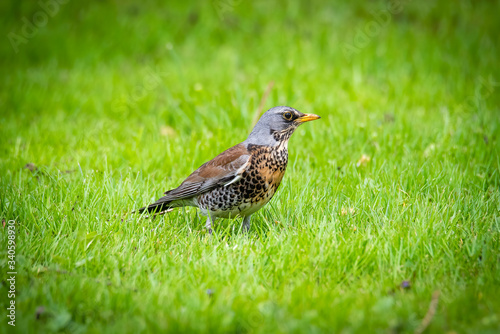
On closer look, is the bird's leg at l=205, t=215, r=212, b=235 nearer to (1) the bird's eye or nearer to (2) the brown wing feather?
(2) the brown wing feather

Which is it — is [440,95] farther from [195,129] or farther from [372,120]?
[195,129]

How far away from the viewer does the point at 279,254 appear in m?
3.51

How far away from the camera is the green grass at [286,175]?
296 cm

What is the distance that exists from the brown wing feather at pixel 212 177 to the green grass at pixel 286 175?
0.74ft

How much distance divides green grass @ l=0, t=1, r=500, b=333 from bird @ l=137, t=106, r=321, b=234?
0.74 feet

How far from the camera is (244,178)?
13.1ft

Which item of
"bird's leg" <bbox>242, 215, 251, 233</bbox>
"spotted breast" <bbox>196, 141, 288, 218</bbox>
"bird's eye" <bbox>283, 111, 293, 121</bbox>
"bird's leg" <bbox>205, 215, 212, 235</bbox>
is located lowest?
"bird's leg" <bbox>242, 215, 251, 233</bbox>

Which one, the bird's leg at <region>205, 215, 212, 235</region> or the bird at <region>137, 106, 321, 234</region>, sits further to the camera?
the bird's leg at <region>205, 215, 212, 235</region>

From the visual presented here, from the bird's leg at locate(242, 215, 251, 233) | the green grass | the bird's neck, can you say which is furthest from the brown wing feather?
the bird's leg at locate(242, 215, 251, 233)

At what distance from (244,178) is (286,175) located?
1169 mm

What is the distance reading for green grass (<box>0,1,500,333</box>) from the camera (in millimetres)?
2963

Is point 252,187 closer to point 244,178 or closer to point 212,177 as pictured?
point 244,178

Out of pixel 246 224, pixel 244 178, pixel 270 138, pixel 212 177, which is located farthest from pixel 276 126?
pixel 246 224

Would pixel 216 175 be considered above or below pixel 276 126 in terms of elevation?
below
